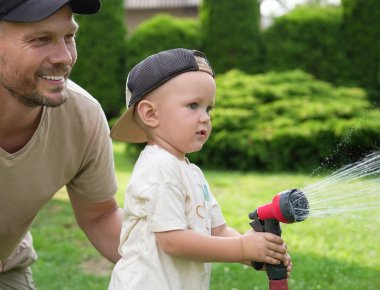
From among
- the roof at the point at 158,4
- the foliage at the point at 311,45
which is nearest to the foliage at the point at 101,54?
the foliage at the point at 311,45

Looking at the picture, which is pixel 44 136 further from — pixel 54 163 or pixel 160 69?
pixel 160 69

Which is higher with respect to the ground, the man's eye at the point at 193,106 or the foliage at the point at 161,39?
the man's eye at the point at 193,106

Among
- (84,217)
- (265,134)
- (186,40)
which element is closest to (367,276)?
(84,217)

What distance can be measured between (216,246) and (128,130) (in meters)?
0.68

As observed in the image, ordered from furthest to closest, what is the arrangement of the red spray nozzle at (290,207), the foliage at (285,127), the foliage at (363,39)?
the foliage at (363,39) < the foliage at (285,127) < the red spray nozzle at (290,207)

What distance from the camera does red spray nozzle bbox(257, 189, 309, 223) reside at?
2264 millimetres

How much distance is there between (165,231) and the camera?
245 centimetres

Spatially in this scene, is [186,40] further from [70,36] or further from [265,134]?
[70,36]

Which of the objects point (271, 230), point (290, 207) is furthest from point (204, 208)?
point (290, 207)

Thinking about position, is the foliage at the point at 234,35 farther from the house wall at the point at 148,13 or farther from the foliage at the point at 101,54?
the house wall at the point at 148,13

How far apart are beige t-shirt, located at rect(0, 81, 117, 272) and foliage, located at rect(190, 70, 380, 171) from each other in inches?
280

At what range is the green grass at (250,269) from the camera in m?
5.32

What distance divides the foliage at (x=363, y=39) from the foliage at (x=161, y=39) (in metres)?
3.44

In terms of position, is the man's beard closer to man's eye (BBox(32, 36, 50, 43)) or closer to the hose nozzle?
man's eye (BBox(32, 36, 50, 43))
